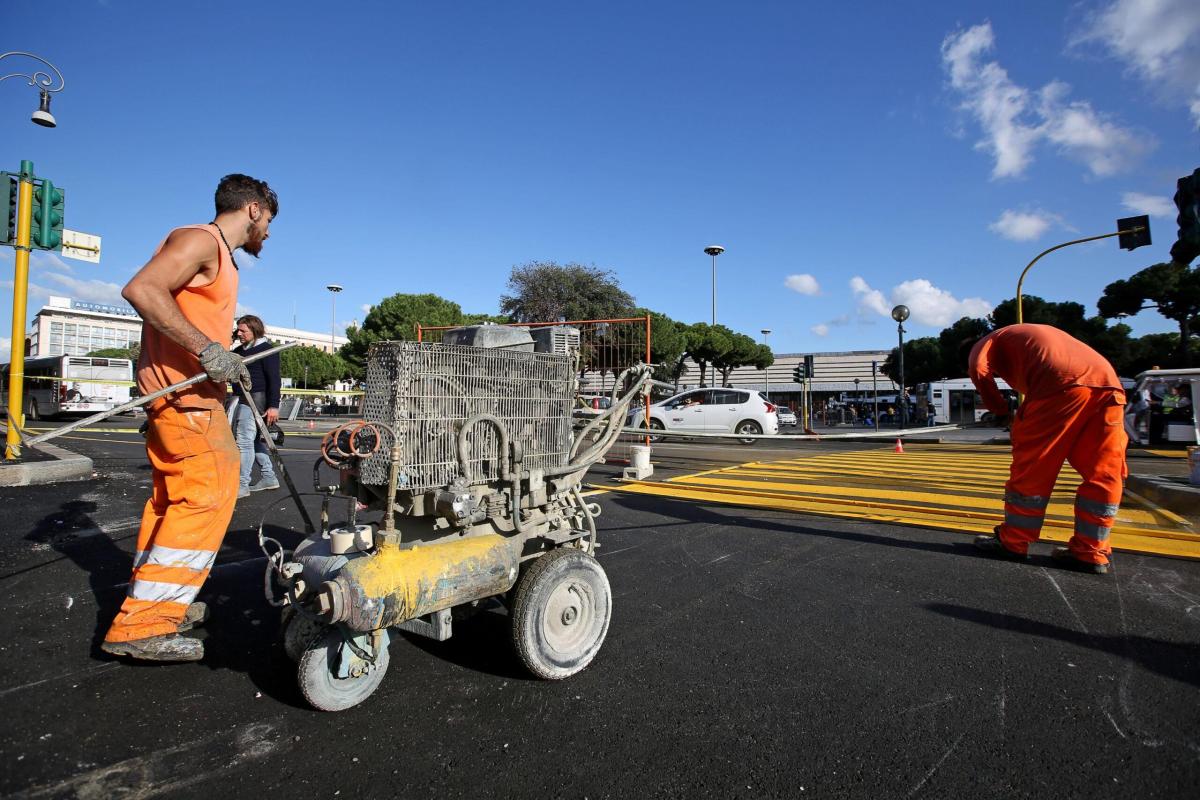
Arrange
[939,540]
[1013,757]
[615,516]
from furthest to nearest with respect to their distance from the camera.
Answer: [615,516], [939,540], [1013,757]

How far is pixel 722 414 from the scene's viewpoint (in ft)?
57.5

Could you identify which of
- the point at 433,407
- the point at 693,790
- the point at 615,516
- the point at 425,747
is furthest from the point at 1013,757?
the point at 615,516

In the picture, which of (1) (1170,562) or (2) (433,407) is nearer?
(2) (433,407)

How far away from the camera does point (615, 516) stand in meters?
5.74

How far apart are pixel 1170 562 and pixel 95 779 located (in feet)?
19.3

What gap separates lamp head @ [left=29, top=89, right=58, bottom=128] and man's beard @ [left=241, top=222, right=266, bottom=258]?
1101 cm

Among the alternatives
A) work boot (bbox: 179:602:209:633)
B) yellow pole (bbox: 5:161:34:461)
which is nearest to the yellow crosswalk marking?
work boot (bbox: 179:602:209:633)

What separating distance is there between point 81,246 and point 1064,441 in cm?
1258

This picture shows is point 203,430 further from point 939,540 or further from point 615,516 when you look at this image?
point 939,540

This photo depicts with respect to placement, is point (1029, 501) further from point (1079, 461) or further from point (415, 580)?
point (415, 580)

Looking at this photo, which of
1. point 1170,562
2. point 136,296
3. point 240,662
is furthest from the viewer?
point 1170,562

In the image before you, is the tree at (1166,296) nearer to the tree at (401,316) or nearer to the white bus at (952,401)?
the white bus at (952,401)

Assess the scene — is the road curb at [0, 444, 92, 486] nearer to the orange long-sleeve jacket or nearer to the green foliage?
the orange long-sleeve jacket

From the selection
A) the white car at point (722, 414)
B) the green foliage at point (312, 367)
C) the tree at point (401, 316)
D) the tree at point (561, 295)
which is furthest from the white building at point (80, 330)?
the white car at point (722, 414)
